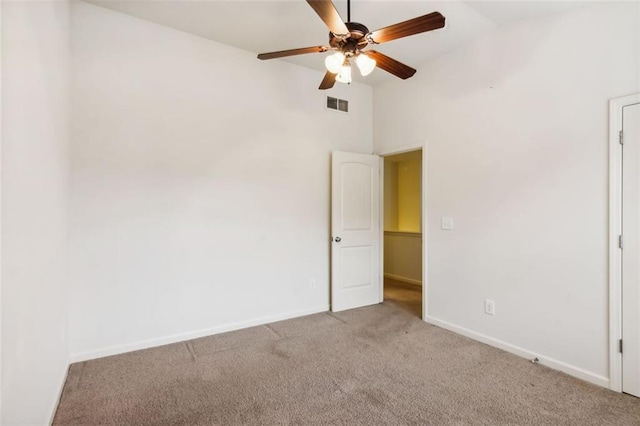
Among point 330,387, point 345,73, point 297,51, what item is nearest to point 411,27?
point 345,73

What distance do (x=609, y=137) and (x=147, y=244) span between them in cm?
389

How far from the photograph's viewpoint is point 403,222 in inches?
258

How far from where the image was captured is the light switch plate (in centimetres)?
341

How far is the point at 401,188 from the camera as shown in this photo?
655 cm

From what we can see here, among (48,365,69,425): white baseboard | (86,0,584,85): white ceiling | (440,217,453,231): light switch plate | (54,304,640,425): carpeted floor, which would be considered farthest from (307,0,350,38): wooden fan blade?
(48,365,69,425): white baseboard

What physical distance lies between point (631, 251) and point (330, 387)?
92.7 inches

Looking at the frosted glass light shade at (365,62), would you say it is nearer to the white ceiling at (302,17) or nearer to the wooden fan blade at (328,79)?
the wooden fan blade at (328,79)

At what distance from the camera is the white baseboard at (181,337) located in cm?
268

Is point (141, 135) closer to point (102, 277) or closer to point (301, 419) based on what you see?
point (102, 277)

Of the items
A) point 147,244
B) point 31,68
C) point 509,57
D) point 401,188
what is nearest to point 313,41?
point 509,57

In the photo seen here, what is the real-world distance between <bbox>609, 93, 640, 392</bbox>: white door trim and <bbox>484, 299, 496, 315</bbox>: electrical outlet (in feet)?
2.82

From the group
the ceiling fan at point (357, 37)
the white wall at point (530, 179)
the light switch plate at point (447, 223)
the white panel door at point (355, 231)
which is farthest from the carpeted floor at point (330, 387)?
the ceiling fan at point (357, 37)

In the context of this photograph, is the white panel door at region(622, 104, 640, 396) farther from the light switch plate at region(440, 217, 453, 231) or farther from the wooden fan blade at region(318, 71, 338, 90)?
the wooden fan blade at region(318, 71, 338, 90)

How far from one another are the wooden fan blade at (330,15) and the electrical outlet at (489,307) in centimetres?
271
